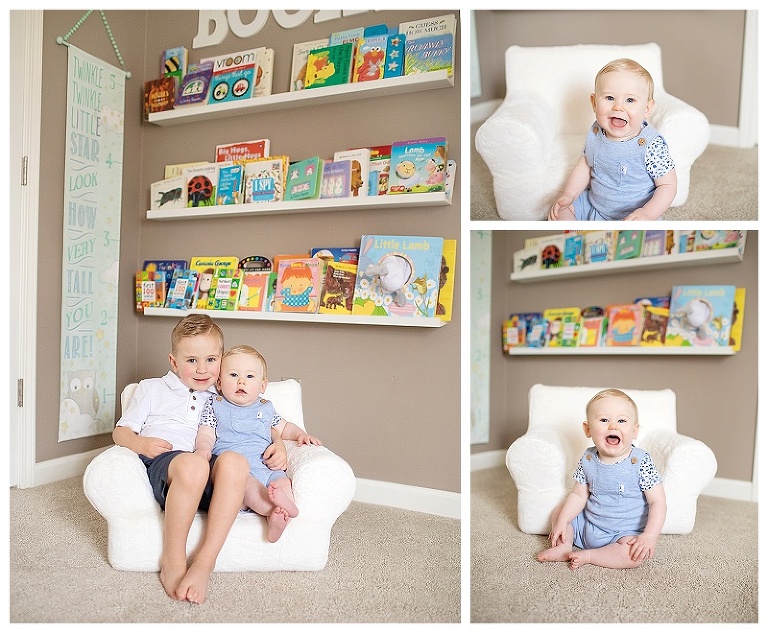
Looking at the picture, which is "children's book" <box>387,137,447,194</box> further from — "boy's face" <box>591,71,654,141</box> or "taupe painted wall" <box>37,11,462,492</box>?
"boy's face" <box>591,71,654,141</box>

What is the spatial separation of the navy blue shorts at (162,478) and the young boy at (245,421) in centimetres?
8

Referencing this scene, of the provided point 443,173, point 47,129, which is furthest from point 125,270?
point 443,173

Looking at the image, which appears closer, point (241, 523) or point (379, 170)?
point (241, 523)

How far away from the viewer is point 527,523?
193 centimetres

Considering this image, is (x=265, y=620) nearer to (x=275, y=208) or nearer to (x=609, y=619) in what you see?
(x=609, y=619)

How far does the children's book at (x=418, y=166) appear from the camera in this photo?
7.00 feet

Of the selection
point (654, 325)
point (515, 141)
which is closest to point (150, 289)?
point (515, 141)

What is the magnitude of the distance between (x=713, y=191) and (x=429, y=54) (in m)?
0.99

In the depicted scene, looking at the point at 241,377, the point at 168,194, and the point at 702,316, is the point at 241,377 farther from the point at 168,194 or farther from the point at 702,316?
the point at 702,316

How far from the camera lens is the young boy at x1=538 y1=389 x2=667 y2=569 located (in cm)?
172

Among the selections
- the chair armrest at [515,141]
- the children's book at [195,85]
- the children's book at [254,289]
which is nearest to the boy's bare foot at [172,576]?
the children's book at [254,289]

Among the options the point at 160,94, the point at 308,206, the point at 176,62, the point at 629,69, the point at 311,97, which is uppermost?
the point at 176,62

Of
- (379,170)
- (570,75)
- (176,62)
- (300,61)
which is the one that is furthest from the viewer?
(176,62)

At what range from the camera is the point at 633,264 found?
2.38 metres
